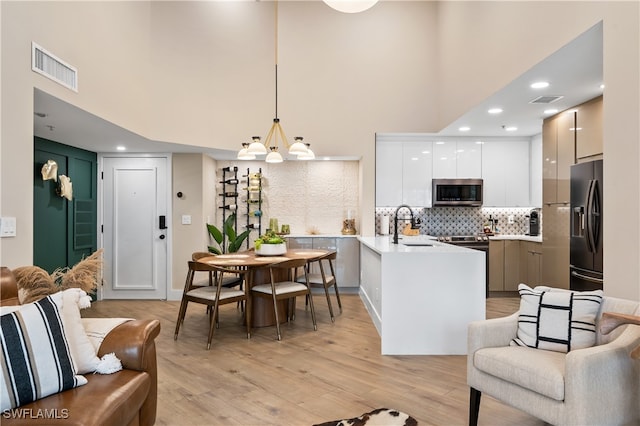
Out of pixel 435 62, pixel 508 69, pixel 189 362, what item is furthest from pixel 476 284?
pixel 435 62

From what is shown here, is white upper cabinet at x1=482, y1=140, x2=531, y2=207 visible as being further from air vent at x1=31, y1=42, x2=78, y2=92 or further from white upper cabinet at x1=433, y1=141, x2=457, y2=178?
air vent at x1=31, y1=42, x2=78, y2=92

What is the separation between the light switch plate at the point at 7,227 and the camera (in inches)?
102

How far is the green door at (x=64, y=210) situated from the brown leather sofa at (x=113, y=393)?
2.88 meters

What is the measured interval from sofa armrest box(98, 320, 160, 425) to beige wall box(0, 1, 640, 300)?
4.10 ft

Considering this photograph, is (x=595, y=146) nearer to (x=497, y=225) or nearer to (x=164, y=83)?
(x=497, y=225)

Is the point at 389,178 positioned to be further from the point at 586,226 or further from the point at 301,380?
the point at 301,380

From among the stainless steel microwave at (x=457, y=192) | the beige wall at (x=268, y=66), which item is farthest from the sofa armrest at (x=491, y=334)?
the stainless steel microwave at (x=457, y=192)

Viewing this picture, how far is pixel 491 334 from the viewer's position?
2.29 m

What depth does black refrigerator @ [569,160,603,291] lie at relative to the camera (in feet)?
10.9

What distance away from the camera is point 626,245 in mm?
2309

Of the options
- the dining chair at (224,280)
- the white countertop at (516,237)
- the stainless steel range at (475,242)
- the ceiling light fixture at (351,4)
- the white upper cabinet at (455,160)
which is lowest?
the dining chair at (224,280)

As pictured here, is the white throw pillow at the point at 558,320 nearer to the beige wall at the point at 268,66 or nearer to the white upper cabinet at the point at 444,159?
the beige wall at the point at 268,66

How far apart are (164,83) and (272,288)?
10.8 feet

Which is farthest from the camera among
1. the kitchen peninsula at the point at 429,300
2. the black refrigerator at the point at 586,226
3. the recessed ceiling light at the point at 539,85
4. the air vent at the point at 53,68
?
the recessed ceiling light at the point at 539,85
